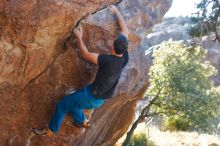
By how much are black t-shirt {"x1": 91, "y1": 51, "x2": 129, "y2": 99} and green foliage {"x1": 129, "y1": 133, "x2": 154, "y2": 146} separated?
13535mm

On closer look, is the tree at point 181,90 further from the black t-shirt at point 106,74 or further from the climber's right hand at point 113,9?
the black t-shirt at point 106,74

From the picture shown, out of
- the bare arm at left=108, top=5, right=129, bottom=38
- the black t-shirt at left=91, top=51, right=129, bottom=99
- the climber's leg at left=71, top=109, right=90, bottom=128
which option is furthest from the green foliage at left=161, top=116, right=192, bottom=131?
the black t-shirt at left=91, top=51, right=129, bottom=99

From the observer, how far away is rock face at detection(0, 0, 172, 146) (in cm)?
785

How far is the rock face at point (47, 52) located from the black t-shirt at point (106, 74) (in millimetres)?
830

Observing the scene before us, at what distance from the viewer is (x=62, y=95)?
9477 mm

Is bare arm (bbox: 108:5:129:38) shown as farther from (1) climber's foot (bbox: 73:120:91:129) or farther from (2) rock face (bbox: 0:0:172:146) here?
(1) climber's foot (bbox: 73:120:91:129)

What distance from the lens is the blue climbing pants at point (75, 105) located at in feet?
28.8

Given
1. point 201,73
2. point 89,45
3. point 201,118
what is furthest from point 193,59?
point 89,45

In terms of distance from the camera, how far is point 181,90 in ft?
80.8

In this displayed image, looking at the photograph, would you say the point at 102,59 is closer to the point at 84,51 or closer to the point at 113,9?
the point at 84,51

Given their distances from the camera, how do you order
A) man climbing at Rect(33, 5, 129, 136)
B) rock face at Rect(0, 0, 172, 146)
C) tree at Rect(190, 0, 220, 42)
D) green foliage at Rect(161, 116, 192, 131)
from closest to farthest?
rock face at Rect(0, 0, 172, 146), man climbing at Rect(33, 5, 129, 136), tree at Rect(190, 0, 220, 42), green foliage at Rect(161, 116, 192, 131)

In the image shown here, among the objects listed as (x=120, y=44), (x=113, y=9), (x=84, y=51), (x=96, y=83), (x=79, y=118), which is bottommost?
(x=79, y=118)

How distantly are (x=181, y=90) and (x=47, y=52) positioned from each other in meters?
17.0

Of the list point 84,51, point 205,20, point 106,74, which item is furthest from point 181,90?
point 106,74
